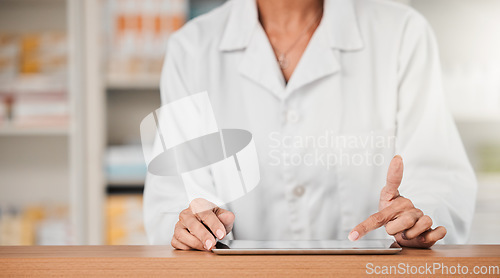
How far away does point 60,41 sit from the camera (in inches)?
75.9

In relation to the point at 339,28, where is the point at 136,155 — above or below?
below

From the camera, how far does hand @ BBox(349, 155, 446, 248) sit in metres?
0.65

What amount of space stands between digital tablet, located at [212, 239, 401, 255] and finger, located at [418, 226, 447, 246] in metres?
0.04

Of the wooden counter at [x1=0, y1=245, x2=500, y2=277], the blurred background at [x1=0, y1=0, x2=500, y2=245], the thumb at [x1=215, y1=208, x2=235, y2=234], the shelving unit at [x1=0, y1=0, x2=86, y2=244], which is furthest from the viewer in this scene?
the shelving unit at [x1=0, y1=0, x2=86, y2=244]

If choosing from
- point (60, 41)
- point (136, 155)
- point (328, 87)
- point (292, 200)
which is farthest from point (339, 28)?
point (60, 41)

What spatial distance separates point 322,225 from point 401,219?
5.1 inches

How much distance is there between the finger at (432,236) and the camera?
0.65 meters

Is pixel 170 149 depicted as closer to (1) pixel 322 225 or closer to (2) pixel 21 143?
(1) pixel 322 225

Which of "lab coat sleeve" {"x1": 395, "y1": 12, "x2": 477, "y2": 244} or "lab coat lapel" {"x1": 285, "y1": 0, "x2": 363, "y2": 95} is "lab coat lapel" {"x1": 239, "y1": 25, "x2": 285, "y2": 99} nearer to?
"lab coat lapel" {"x1": 285, "y1": 0, "x2": 363, "y2": 95}

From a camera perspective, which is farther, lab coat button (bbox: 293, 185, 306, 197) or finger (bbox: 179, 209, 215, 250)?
lab coat button (bbox: 293, 185, 306, 197)

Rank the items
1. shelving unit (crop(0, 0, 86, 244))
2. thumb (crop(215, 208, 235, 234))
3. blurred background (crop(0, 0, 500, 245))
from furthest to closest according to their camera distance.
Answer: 1. shelving unit (crop(0, 0, 86, 244))
2. blurred background (crop(0, 0, 500, 245))
3. thumb (crop(215, 208, 235, 234))

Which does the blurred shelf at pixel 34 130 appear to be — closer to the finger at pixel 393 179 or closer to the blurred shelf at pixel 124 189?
the blurred shelf at pixel 124 189

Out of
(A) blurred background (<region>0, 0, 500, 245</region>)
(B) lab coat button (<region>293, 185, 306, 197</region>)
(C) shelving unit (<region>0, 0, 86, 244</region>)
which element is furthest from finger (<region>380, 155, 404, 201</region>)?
(C) shelving unit (<region>0, 0, 86, 244</region>)

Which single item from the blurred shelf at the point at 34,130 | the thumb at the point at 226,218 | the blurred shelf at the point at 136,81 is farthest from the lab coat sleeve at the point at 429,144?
the blurred shelf at the point at 34,130
